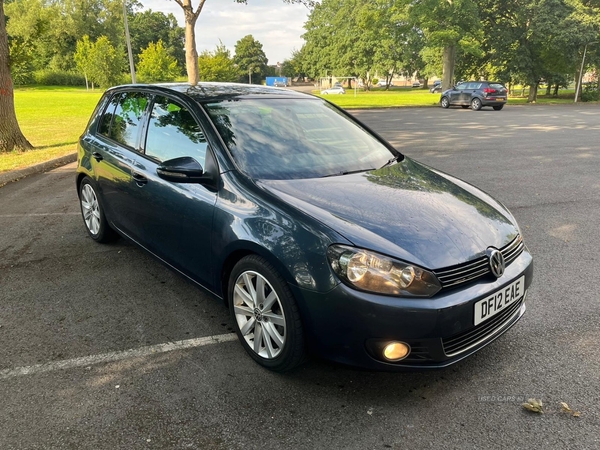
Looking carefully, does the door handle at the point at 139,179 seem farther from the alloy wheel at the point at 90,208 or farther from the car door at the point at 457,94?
the car door at the point at 457,94

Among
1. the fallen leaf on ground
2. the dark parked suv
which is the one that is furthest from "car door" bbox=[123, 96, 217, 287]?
the dark parked suv

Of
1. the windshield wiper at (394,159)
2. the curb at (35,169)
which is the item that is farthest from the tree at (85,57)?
the windshield wiper at (394,159)

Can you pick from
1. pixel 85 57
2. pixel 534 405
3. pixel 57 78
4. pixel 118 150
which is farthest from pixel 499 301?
pixel 57 78

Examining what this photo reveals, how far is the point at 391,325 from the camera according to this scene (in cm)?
225

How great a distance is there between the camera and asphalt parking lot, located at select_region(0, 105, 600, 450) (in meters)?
2.24

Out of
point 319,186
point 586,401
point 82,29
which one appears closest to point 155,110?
point 319,186

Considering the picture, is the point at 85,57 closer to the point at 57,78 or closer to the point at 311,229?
the point at 57,78

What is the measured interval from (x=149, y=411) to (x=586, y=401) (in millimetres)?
2292

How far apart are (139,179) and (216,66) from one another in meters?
55.8

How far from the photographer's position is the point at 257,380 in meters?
2.67

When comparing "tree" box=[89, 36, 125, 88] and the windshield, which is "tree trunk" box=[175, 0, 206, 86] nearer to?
the windshield

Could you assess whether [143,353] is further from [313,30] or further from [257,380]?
[313,30]

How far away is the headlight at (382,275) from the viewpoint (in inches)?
89.7

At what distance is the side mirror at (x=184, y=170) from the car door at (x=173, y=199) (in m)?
0.07
